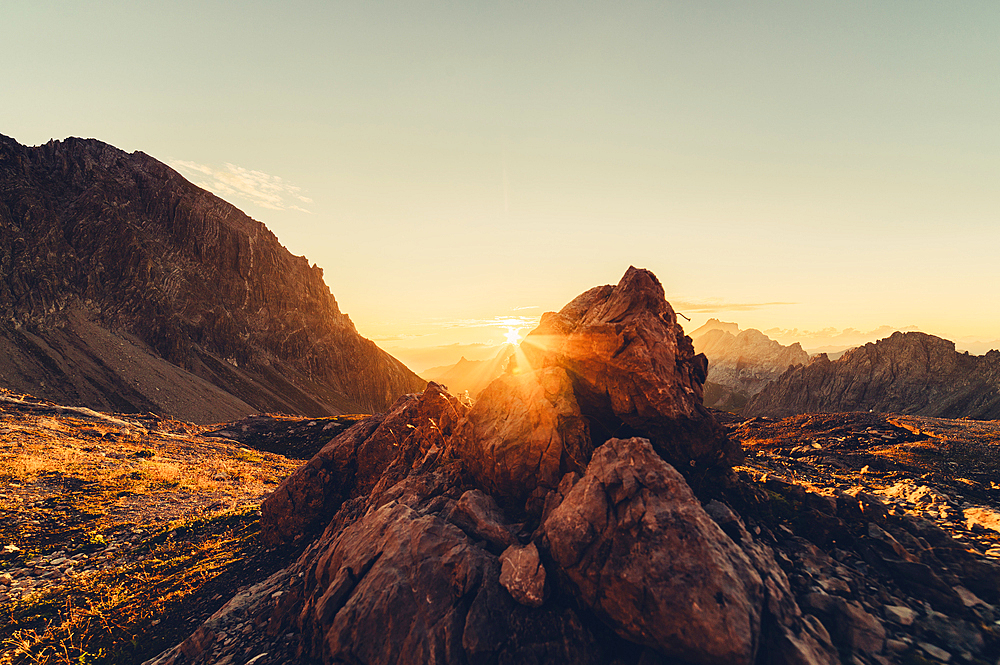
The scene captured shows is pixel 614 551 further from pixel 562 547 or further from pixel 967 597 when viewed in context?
pixel 967 597

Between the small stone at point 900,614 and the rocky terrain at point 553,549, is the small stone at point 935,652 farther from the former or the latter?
the small stone at point 900,614

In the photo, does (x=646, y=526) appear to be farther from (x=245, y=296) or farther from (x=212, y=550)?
(x=245, y=296)

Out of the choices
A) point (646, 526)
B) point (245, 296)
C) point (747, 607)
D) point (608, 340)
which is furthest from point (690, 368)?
point (245, 296)

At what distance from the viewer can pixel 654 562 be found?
31.4 ft

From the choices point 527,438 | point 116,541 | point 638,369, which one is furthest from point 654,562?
point 116,541

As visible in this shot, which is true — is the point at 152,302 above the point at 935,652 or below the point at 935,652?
above

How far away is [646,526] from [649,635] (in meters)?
2.37

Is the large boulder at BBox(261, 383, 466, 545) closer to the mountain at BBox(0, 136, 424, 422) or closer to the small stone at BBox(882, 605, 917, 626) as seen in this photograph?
the small stone at BBox(882, 605, 917, 626)

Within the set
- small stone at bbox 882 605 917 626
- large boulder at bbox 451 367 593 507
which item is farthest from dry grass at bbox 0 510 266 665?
small stone at bbox 882 605 917 626

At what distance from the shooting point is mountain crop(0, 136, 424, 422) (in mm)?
90125

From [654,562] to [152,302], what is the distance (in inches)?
6140

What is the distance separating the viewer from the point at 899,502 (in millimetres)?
14961

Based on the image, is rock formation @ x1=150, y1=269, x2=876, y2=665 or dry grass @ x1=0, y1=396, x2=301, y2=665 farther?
dry grass @ x1=0, y1=396, x2=301, y2=665

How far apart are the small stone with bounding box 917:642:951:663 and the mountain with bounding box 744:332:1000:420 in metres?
120
